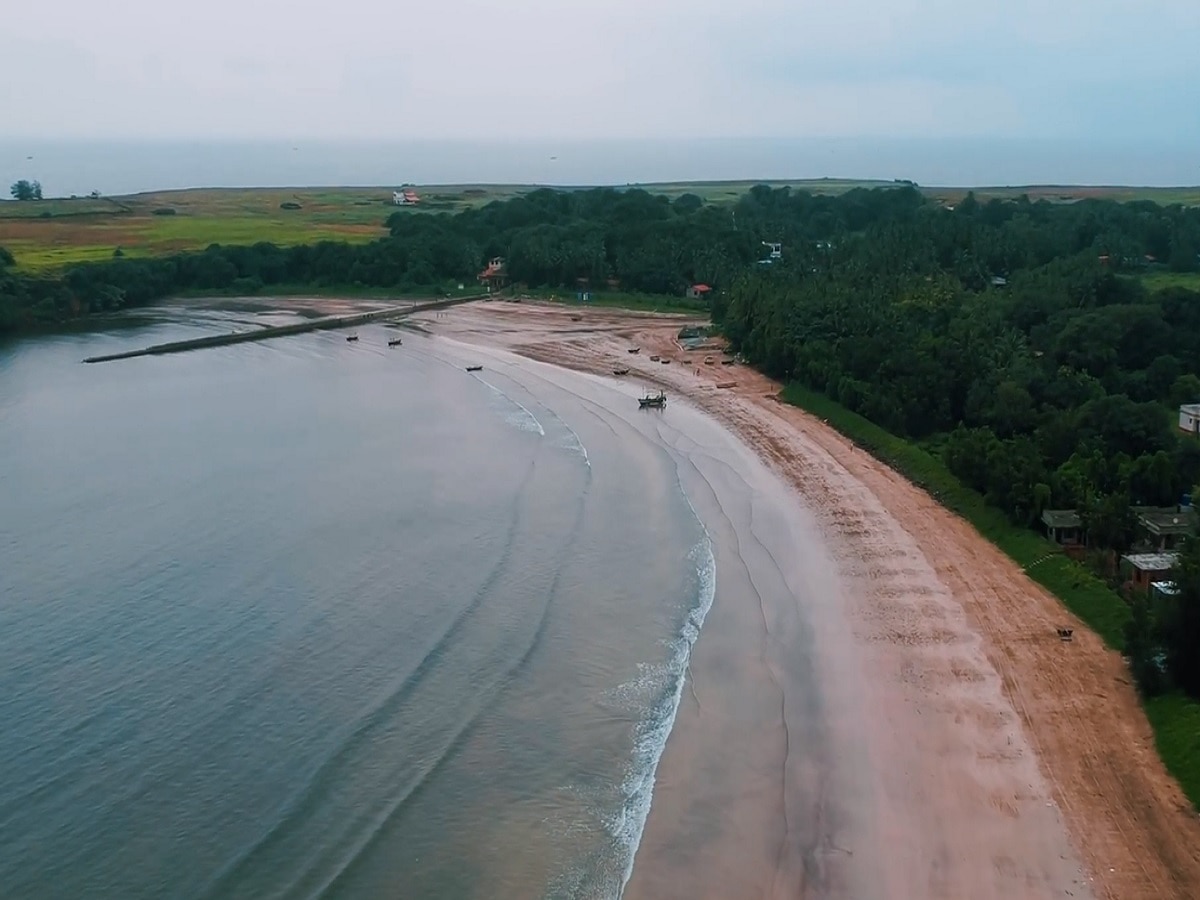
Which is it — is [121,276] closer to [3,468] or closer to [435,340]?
[435,340]

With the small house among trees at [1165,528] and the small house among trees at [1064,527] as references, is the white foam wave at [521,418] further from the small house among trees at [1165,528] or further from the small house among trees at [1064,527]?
the small house among trees at [1165,528]

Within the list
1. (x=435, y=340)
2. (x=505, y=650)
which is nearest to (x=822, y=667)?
(x=505, y=650)

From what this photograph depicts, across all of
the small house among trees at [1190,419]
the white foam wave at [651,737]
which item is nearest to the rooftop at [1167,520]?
the small house among trees at [1190,419]

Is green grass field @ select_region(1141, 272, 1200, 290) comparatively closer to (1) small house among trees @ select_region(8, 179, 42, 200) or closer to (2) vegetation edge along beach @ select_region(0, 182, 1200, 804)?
(2) vegetation edge along beach @ select_region(0, 182, 1200, 804)

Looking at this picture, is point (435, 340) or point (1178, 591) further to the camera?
point (435, 340)

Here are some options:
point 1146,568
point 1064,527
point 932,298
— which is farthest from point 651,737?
point 932,298

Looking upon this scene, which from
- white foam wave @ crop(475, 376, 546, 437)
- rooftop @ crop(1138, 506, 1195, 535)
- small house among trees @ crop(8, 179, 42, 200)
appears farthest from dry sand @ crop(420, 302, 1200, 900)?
small house among trees @ crop(8, 179, 42, 200)

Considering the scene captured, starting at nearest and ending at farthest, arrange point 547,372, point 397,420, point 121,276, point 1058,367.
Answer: point 1058,367 → point 397,420 → point 547,372 → point 121,276
